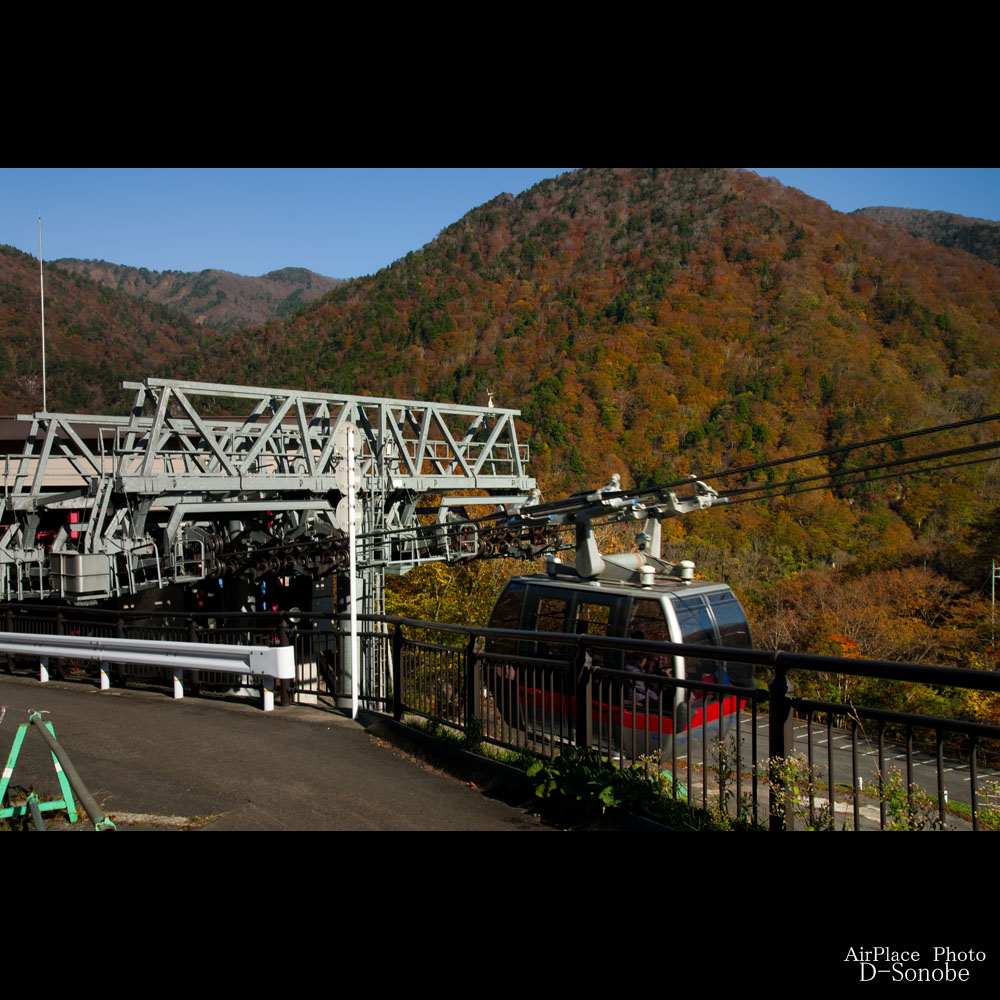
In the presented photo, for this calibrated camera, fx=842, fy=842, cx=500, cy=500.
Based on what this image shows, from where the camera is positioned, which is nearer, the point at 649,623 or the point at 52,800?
the point at 52,800

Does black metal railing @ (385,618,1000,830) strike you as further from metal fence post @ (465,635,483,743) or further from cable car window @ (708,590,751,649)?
cable car window @ (708,590,751,649)

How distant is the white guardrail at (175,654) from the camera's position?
8.83 metres

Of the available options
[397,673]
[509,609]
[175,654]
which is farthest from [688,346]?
[397,673]

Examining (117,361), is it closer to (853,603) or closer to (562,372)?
(562,372)

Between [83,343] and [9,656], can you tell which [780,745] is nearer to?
[9,656]

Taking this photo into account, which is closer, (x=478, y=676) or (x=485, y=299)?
(x=478, y=676)

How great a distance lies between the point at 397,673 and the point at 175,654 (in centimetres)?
297

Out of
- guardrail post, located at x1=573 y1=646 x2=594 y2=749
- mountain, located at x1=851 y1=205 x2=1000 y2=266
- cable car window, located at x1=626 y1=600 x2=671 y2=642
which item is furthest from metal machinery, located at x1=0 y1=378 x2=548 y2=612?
mountain, located at x1=851 y1=205 x2=1000 y2=266

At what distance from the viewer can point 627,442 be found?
274 ft

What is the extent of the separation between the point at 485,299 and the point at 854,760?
118964 millimetres

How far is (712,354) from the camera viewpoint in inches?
3836

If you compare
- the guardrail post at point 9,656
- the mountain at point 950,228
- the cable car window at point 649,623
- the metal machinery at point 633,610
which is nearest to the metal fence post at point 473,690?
the metal machinery at point 633,610

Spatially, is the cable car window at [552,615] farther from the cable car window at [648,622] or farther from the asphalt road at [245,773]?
the asphalt road at [245,773]
